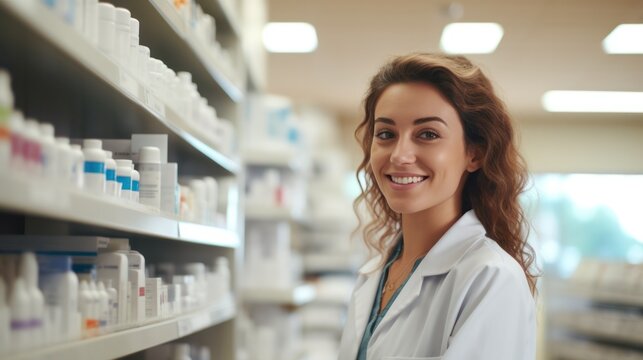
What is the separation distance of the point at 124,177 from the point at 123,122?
0.73 metres

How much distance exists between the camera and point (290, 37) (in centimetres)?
651

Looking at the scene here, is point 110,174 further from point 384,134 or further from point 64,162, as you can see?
point 384,134

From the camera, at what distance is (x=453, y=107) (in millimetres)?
2043

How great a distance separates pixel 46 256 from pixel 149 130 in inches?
42.4

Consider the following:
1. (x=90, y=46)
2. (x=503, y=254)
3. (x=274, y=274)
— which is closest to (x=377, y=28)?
(x=274, y=274)

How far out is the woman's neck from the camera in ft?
6.97

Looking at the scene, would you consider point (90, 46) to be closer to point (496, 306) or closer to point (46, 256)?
point (46, 256)

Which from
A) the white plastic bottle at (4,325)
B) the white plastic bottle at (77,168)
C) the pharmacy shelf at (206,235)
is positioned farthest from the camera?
the pharmacy shelf at (206,235)

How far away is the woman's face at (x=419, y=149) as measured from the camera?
2.01 meters

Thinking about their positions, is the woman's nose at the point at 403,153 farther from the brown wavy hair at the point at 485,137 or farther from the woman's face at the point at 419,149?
the brown wavy hair at the point at 485,137

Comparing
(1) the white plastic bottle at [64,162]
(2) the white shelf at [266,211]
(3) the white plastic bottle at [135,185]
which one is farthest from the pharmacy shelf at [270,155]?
(1) the white plastic bottle at [64,162]

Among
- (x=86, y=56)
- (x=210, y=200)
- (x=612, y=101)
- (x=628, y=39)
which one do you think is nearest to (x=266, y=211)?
(x=210, y=200)

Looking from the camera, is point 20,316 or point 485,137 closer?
point 20,316

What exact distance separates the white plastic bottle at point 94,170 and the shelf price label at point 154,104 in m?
0.34
